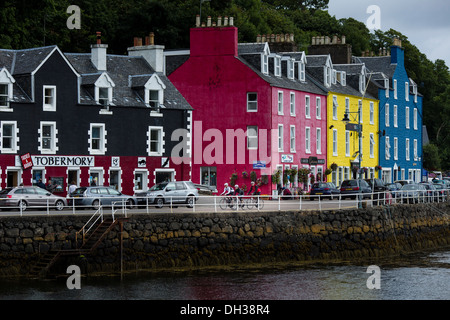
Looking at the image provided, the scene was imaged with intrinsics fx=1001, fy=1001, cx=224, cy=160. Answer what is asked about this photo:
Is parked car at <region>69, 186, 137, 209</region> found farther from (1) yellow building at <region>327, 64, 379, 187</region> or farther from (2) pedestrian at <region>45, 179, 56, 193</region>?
(1) yellow building at <region>327, 64, 379, 187</region>

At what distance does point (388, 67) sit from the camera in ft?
299

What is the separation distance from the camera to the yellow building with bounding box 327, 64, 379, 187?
7781cm

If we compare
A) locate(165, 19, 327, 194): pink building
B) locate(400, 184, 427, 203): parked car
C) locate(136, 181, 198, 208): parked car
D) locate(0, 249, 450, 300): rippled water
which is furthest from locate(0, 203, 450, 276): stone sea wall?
locate(165, 19, 327, 194): pink building

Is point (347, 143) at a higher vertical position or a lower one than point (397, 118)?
lower

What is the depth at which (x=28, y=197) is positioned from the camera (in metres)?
46.3

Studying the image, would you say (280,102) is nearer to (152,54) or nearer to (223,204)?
(152,54)

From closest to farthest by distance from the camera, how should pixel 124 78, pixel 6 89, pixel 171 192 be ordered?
pixel 171 192
pixel 6 89
pixel 124 78

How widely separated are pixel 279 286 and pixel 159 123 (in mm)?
22522

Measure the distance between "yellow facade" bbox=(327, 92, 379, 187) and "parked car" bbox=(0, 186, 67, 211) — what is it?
109 ft

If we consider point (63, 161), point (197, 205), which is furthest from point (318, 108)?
point (197, 205)

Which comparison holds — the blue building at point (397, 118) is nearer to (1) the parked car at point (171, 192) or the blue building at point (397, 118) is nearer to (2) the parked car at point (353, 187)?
(2) the parked car at point (353, 187)

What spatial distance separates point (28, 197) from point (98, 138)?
10871 mm

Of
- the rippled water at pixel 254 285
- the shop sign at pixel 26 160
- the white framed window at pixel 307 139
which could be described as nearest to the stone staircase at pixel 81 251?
the rippled water at pixel 254 285
